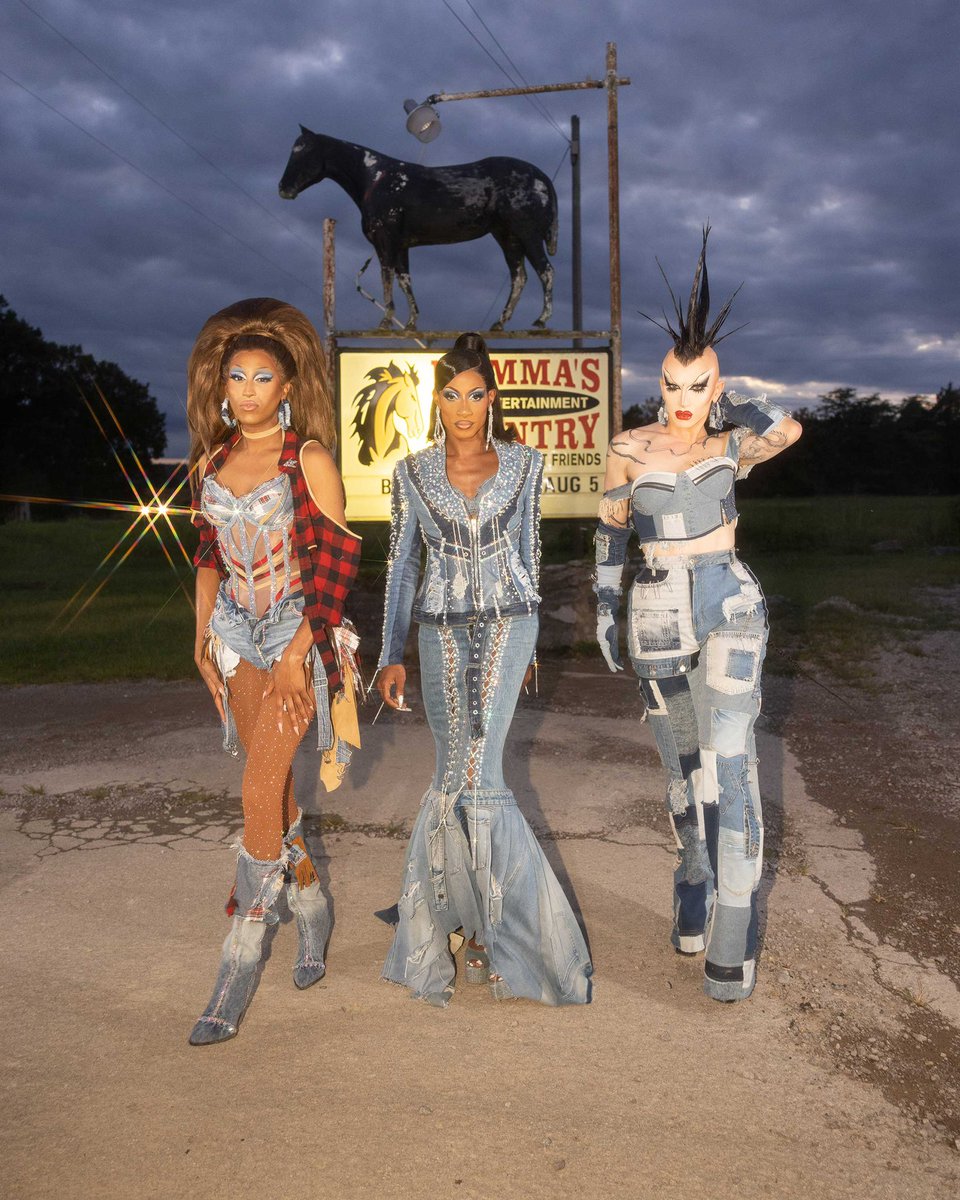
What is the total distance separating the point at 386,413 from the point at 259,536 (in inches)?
336

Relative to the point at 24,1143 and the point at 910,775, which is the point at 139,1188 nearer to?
the point at 24,1143

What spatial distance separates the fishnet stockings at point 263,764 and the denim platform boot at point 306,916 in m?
0.18

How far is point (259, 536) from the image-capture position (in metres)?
3.38

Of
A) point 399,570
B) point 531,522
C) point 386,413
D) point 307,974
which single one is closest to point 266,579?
point 399,570

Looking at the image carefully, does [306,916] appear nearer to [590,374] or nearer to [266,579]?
[266,579]

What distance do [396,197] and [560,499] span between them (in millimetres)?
3830

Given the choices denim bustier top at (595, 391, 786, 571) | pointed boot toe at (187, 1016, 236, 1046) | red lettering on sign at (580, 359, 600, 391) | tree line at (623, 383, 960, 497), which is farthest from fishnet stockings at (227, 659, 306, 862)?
tree line at (623, 383, 960, 497)

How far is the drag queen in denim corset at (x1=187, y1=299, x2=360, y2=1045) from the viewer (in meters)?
3.32

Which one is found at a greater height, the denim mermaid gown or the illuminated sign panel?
the illuminated sign panel

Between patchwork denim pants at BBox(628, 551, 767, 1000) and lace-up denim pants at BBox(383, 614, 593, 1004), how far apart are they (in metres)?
0.46

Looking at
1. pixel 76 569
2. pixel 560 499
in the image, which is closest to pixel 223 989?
pixel 560 499

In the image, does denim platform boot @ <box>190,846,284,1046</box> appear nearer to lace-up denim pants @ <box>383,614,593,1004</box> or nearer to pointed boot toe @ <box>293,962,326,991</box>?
pointed boot toe @ <box>293,962,326,991</box>

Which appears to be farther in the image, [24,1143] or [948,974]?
[948,974]

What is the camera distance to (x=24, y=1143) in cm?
266
